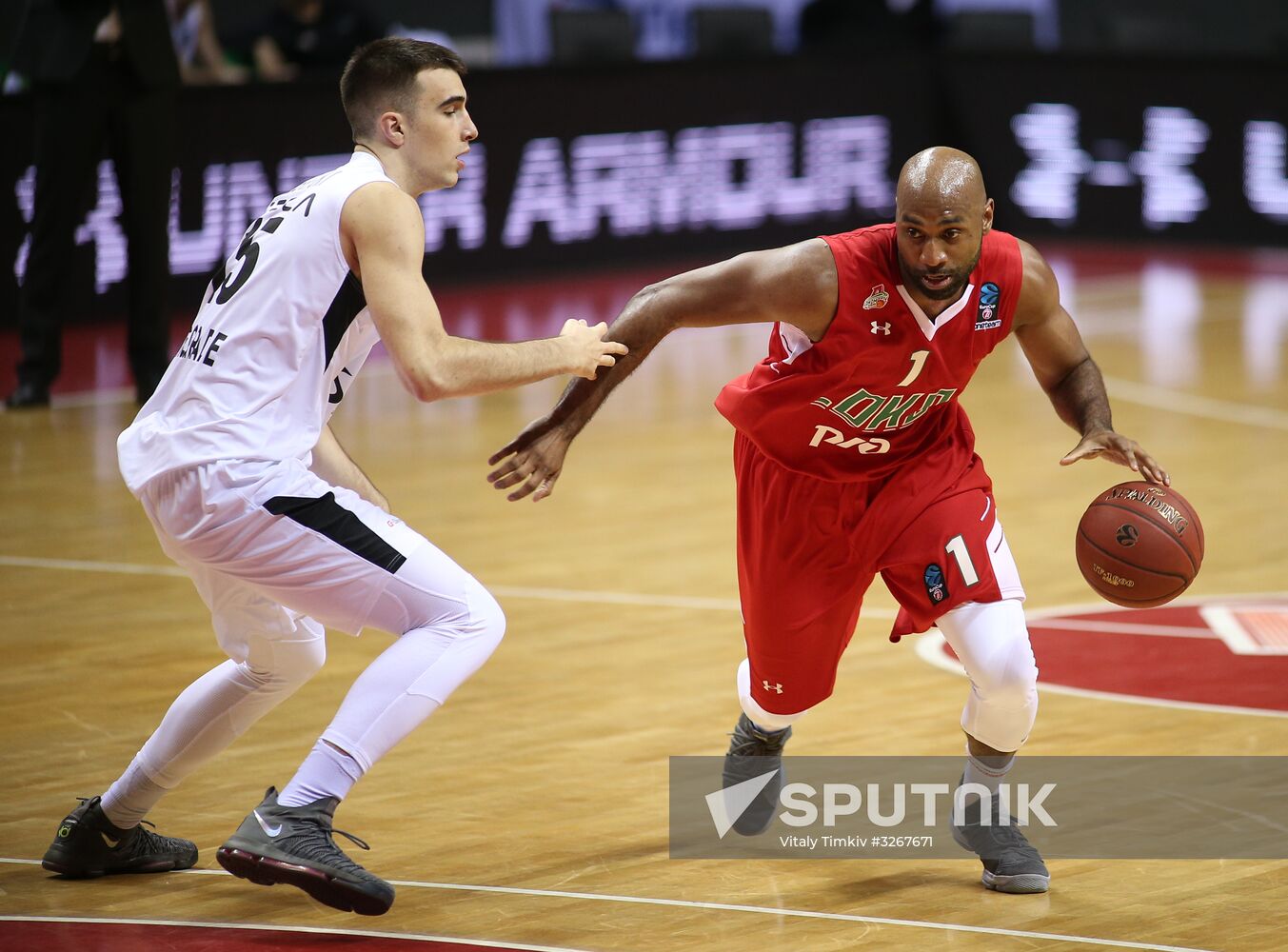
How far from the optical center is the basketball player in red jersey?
441 centimetres

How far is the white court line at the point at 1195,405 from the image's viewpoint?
10.1m

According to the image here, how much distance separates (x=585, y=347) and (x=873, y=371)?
0.74 m

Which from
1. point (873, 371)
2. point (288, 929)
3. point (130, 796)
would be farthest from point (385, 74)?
point (288, 929)

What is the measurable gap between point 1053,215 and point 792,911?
39.9 feet

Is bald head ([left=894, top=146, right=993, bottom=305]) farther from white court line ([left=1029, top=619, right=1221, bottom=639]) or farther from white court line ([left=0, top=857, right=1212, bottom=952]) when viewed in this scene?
white court line ([left=1029, top=619, right=1221, bottom=639])

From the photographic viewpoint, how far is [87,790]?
5.16 meters

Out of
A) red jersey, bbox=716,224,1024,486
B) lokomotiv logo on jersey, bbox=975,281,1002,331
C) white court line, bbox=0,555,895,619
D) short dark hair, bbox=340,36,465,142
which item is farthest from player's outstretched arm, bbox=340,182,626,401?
white court line, bbox=0,555,895,619

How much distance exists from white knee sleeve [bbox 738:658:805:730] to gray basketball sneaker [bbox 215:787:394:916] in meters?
1.22

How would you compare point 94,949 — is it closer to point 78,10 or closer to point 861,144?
point 78,10

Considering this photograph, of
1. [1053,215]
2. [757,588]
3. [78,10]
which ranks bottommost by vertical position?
[1053,215]

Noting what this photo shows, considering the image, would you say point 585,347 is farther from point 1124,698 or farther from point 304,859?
point 1124,698

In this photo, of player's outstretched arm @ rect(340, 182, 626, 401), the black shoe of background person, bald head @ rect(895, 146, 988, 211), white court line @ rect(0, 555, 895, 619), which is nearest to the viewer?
player's outstretched arm @ rect(340, 182, 626, 401)

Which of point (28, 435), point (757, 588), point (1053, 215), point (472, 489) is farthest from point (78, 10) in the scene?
point (1053, 215)

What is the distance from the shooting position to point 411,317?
12.9ft
